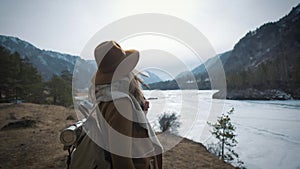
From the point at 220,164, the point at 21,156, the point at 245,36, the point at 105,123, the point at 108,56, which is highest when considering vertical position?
the point at 245,36

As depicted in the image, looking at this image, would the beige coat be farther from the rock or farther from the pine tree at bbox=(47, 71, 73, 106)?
the pine tree at bbox=(47, 71, 73, 106)

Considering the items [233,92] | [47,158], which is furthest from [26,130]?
[233,92]

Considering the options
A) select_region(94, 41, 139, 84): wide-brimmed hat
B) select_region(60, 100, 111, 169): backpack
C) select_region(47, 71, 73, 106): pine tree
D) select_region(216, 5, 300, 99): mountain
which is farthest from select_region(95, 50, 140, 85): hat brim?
select_region(216, 5, 300, 99): mountain

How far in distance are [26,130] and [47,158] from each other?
435 centimetres

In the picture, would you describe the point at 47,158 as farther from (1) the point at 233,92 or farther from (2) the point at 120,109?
(1) the point at 233,92

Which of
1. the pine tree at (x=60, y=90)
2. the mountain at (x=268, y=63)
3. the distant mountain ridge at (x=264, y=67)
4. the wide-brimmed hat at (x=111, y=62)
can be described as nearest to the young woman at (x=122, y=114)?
the wide-brimmed hat at (x=111, y=62)

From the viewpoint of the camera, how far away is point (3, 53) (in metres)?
18.2

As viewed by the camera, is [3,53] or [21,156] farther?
[3,53]

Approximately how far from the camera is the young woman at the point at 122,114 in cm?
92

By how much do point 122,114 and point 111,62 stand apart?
12.4 inches

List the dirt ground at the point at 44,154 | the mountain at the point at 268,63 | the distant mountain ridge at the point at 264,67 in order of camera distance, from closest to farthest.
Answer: the dirt ground at the point at 44,154 < the distant mountain ridge at the point at 264,67 < the mountain at the point at 268,63

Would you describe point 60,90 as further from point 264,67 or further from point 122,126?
point 264,67

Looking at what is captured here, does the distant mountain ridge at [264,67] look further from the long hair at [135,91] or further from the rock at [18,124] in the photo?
the rock at [18,124]

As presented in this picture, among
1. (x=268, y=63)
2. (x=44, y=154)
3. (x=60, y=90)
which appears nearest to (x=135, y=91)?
(x=44, y=154)
